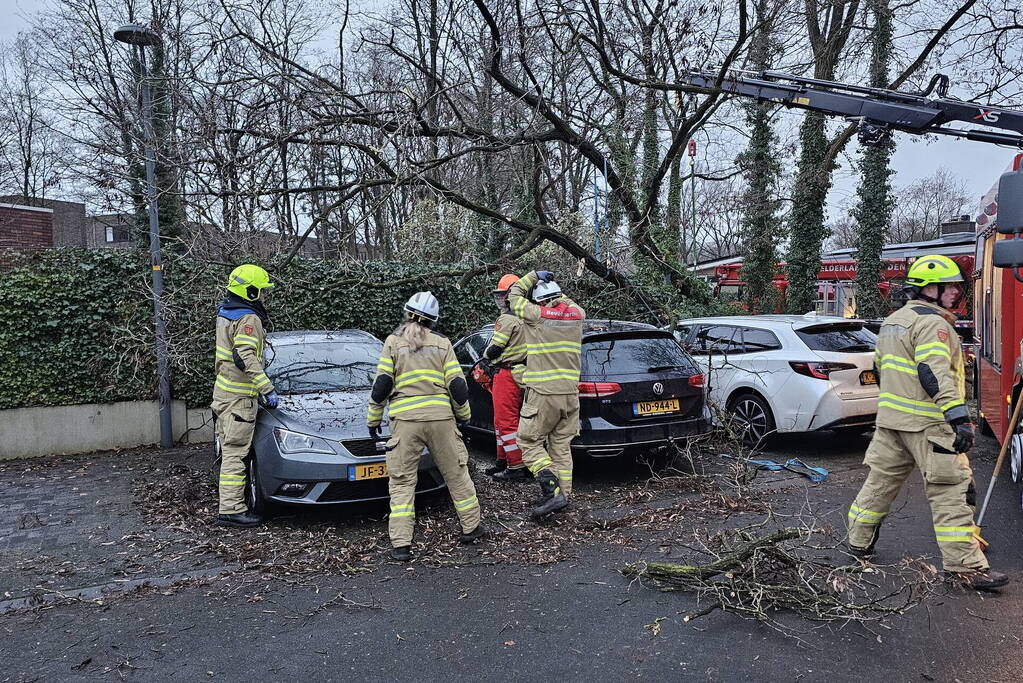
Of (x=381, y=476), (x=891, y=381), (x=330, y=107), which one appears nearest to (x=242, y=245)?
(x=330, y=107)

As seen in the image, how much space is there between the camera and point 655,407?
23.7 ft

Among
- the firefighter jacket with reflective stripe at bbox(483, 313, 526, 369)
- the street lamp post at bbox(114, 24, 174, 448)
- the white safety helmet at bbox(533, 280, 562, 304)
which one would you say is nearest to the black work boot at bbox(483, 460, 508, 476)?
the firefighter jacket with reflective stripe at bbox(483, 313, 526, 369)

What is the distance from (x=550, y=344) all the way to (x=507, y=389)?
4.17ft

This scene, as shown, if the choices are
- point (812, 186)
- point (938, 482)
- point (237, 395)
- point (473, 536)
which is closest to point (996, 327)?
point (938, 482)

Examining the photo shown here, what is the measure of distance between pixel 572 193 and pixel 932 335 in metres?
18.2

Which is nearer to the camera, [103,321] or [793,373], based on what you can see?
[793,373]

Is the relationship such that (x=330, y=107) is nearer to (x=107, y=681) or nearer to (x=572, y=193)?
(x=107, y=681)

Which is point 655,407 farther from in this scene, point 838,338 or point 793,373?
point 838,338

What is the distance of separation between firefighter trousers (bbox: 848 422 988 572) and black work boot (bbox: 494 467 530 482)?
134 inches

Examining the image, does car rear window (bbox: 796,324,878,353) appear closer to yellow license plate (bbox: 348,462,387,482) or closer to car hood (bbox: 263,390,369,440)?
car hood (bbox: 263,390,369,440)

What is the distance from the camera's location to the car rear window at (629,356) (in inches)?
287

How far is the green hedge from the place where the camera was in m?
9.04

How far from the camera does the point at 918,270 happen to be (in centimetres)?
500

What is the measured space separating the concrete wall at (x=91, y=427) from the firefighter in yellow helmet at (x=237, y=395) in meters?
3.91
